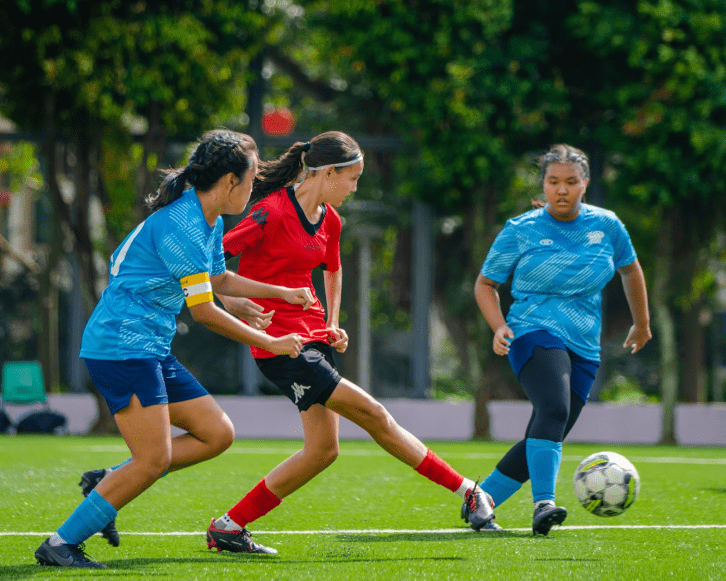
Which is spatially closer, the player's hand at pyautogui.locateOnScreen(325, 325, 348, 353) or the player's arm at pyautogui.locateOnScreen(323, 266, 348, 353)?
the player's hand at pyautogui.locateOnScreen(325, 325, 348, 353)

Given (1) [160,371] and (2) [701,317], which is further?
(2) [701,317]

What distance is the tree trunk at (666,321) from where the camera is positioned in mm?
14555

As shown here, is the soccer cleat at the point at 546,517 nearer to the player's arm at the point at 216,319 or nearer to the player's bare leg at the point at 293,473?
the player's bare leg at the point at 293,473

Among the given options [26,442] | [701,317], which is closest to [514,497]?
[26,442]

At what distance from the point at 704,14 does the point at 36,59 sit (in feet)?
28.3

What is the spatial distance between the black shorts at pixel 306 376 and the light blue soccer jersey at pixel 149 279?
0.62m

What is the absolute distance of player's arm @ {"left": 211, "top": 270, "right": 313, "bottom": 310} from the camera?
4430 millimetres

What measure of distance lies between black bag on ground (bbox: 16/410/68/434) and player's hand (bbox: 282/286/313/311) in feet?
35.3

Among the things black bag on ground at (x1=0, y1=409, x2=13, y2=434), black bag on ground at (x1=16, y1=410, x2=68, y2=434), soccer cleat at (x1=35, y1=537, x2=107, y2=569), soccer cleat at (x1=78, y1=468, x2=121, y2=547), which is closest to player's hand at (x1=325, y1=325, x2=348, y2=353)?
soccer cleat at (x1=78, y1=468, x2=121, y2=547)

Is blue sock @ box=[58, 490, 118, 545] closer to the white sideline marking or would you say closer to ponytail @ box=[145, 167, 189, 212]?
the white sideline marking

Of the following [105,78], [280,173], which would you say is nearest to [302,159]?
[280,173]

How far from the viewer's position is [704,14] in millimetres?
13555

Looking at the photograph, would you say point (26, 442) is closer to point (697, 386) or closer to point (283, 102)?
point (283, 102)

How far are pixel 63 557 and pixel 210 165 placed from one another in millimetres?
1579
